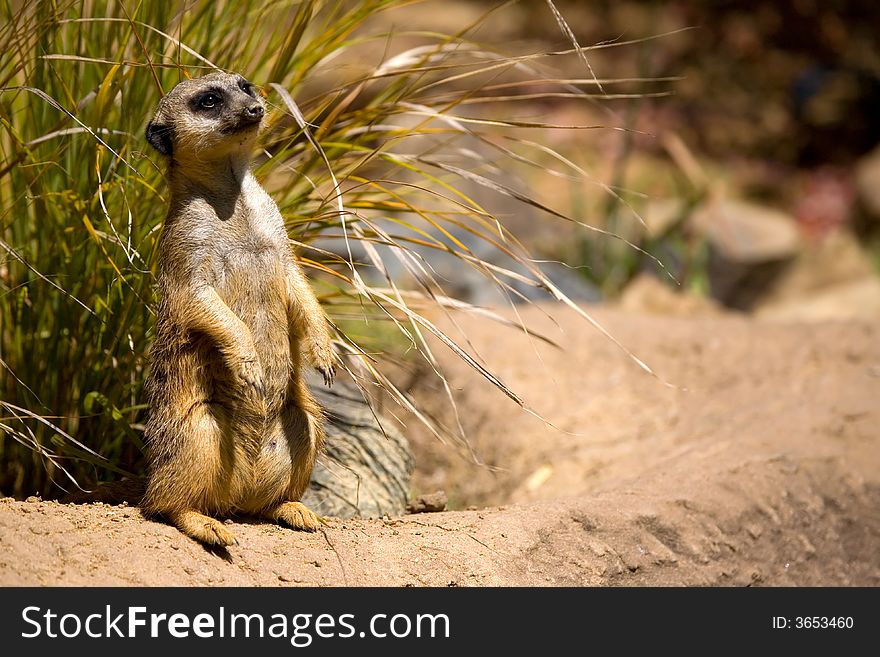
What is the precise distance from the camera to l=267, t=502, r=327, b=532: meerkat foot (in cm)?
284

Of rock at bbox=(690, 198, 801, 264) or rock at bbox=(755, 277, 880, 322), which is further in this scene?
rock at bbox=(690, 198, 801, 264)

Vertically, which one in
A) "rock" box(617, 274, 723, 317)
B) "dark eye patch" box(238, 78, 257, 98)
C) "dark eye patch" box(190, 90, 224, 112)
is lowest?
"rock" box(617, 274, 723, 317)

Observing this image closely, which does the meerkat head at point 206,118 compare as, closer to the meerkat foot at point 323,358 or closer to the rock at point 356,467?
the meerkat foot at point 323,358

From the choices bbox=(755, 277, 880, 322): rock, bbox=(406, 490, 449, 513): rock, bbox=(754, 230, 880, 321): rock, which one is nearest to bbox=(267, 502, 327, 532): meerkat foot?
bbox=(406, 490, 449, 513): rock

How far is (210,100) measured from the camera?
8.55ft

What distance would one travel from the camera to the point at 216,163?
2721mm

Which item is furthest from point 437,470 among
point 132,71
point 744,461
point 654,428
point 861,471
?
point 132,71

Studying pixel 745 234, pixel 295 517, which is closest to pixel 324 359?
pixel 295 517

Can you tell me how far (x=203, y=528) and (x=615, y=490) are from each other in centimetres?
145

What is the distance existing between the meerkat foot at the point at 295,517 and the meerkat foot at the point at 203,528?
26 cm

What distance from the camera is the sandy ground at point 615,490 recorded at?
2568 mm

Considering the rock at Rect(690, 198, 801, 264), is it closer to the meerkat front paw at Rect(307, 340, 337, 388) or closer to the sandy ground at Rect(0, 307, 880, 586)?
the sandy ground at Rect(0, 307, 880, 586)

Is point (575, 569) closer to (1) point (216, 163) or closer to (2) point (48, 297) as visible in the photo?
(1) point (216, 163)

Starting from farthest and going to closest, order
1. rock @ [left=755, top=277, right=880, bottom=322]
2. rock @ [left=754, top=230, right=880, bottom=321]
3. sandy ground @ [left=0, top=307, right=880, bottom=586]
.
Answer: rock @ [left=754, top=230, right=880, bottom=321] → rock @ [left=755, top=277, right=880, bottom=322] → sandy ground @ [left=0, top=307, right=880, bottom=586]
